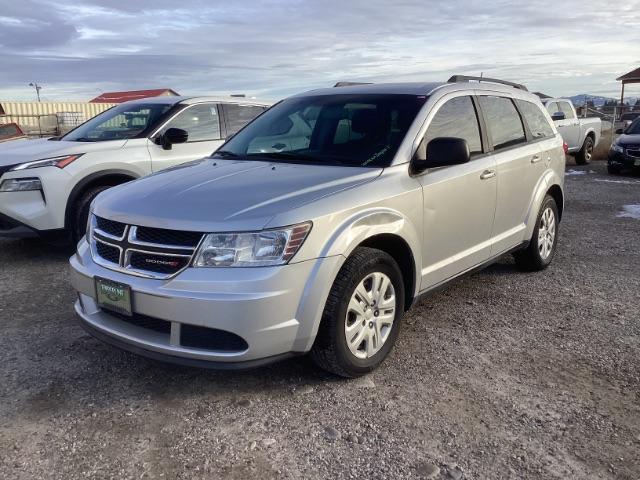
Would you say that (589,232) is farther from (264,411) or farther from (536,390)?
(264,411)

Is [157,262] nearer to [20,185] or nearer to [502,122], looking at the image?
[502,122]

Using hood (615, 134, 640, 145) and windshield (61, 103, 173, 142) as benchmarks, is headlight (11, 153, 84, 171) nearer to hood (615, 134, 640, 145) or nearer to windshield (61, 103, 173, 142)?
windshield (61, 103, 173, 142)

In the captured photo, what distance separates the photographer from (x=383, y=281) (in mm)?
3559

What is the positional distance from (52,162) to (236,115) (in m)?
2.40

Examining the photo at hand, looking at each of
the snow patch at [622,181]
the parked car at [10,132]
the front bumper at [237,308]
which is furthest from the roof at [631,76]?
the front bumper at [237,308]

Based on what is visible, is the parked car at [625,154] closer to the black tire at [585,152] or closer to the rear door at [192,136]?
the black tire at [585,152]

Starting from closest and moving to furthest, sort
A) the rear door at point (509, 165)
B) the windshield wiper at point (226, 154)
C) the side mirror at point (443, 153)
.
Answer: the side mirror at point (443, 153), the windshield wiper at point (226, 154), the rear door at point (509, 165)

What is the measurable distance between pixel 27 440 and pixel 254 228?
1.50 m

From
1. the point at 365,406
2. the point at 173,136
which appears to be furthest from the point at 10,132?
the point at 365,406

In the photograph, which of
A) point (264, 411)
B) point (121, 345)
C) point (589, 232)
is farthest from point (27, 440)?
point (589, 232)

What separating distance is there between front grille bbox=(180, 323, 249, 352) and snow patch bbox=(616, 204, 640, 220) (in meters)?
7.52

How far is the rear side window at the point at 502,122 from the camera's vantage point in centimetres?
479

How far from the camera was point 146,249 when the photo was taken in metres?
3.16

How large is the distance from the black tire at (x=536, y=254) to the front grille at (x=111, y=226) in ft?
12.0
